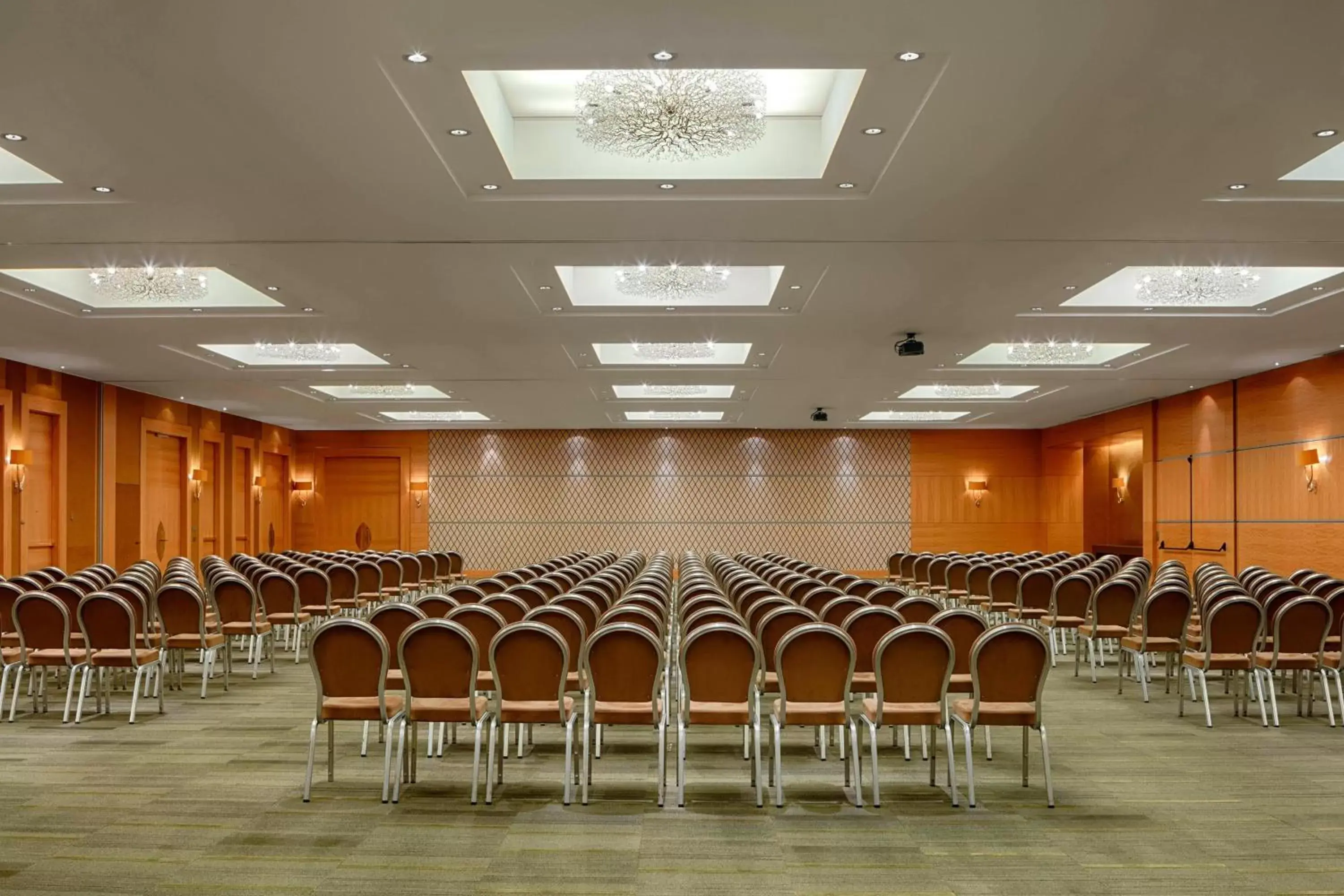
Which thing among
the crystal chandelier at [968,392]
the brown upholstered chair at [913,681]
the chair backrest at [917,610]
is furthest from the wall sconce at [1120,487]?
the brown upholstered chair at [913,681]

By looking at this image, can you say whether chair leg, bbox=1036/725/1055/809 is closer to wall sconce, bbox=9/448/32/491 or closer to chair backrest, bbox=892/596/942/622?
chair backrest, bbox=892/596/942/622

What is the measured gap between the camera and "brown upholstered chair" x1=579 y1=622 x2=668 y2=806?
6.03 meters

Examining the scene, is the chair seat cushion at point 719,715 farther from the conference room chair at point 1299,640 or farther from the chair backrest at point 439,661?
the conference room chair at point 1299,640

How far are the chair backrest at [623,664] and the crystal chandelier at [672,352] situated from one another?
9530 millimetres

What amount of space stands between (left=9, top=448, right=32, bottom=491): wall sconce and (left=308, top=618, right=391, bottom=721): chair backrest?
11.4 metres

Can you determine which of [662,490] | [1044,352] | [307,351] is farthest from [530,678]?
[662,490]

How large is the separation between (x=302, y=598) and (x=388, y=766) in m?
7.10

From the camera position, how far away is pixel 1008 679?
19.8 feet

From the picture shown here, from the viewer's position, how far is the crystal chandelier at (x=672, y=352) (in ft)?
51.1

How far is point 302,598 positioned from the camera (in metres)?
12.6

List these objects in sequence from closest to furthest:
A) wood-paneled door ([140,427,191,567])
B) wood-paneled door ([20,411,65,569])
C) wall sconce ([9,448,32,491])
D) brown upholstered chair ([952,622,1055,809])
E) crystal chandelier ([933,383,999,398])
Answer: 1. brown upholstered chair ([952,622,1055,809])
2. wall sconce ([9,448,32,491])
3. wood-paneled door ([20,411,65,569])
4. wood-paneled door ([140,427,191,567])
5. crystal chandelier ([933,383,999,398])

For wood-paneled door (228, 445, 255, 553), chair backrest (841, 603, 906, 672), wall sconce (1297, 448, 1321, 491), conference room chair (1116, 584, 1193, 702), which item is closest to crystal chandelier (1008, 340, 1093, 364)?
wall sconce (1297, 448, 1321, 491)

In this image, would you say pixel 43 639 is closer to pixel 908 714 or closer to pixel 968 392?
pixel 908 714

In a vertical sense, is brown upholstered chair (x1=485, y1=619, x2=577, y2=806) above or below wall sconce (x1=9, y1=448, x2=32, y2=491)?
below
